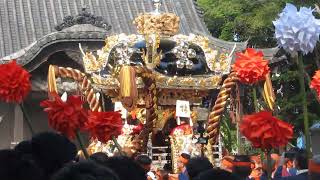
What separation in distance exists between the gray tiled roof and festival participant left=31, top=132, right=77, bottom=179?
12.3 meters

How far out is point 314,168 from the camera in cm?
436

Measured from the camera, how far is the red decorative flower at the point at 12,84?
5473mm

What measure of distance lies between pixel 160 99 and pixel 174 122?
23.6 inches

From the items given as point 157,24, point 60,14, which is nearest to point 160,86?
point 157,24

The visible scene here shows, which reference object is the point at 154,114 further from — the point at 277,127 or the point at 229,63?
the point at 277,127

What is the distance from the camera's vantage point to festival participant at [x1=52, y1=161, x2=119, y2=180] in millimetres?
2953

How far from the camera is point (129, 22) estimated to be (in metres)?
16.8

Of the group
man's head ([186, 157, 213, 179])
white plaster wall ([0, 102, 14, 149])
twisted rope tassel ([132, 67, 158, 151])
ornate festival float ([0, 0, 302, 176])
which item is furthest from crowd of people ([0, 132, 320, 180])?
white plaster wall ([0, 102, 14, 149])

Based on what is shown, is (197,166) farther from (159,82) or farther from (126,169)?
(159,82)

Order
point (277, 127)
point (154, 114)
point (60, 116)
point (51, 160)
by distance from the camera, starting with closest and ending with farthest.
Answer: point (51, 160), point (277, 127), point (60, 116), point (154, 114)

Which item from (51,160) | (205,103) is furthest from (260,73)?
(205,103)

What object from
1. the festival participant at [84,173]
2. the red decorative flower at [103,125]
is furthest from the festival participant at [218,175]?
the red decorative flower at [103,125]

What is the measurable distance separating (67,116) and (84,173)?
→ 66.6 inches

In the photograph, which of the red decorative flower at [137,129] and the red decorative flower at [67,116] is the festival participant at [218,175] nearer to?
the red decorative flower at [67,116]
